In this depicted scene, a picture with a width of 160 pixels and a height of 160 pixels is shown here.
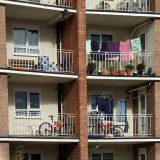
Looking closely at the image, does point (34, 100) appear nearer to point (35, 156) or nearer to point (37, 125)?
point (37, 125)

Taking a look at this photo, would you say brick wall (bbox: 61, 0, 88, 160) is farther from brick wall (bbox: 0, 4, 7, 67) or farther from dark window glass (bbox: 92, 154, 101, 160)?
brick wall (bbox: 0, 4, 7, 67)

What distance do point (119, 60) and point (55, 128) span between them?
4.83 m

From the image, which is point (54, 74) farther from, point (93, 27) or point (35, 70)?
point (93, 27)

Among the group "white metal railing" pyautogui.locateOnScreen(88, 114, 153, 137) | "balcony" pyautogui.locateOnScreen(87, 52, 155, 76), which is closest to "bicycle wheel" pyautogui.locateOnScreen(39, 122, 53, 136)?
"white metal railing" pyautogui.locateOnScreen(88, 114, 153, 137)

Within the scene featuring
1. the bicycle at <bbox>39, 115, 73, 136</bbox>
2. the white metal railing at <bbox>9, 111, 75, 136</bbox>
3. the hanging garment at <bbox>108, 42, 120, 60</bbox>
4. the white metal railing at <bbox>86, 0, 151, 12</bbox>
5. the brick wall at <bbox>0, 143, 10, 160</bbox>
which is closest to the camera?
the brick wall at <bbox>0, 143, 10, 160</bbox>

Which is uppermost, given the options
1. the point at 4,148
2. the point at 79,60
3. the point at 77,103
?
the point at 79,60

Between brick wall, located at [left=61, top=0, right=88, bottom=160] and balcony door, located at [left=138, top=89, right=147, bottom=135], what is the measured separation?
348cm

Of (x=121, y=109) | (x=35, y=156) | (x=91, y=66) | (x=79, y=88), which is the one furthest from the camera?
(x=121, y=109)

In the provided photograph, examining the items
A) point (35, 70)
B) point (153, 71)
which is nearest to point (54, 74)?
point (35, 70)

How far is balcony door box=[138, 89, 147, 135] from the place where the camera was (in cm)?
3069

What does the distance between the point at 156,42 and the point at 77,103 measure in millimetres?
5042

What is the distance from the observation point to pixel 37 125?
2928 centimetres

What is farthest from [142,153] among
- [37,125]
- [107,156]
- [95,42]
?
[95,42]

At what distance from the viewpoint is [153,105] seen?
2997 centimetres
